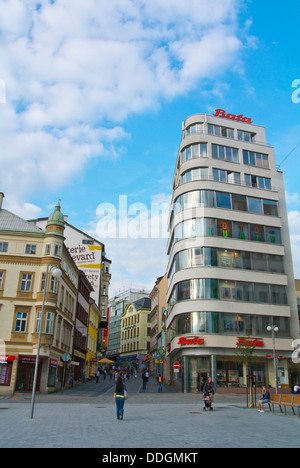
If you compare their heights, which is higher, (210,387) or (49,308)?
(49,308)

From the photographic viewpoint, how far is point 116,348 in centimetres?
13488

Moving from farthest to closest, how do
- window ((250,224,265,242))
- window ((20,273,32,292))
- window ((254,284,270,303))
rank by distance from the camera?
1. window ((250,224,265,242))
2. window ((254,284,270,303))
3. window ((20,273,32,292))

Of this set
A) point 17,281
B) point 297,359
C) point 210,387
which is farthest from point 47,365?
point 297,359

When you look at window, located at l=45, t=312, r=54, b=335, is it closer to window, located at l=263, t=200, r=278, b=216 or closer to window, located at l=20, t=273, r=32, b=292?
window, located at l=20, t=273, r=32, b=292

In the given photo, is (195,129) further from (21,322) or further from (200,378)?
(21,322)

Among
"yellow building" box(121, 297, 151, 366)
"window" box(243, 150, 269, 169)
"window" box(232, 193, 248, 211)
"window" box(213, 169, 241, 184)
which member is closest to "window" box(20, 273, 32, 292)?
"window" box(213, 169, 241, 184)

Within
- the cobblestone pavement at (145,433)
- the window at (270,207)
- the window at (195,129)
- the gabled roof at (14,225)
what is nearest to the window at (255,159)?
the window at (270,207)

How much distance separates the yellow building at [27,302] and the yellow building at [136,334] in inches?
2776

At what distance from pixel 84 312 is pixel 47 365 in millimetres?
21099

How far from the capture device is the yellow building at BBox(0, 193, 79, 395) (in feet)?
105

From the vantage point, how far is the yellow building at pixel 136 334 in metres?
107

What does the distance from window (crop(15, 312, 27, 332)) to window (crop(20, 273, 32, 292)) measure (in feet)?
6.70

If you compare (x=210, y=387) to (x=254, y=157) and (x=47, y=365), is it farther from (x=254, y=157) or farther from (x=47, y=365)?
(x=254, y=157)

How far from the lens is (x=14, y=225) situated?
36000 millimetres
